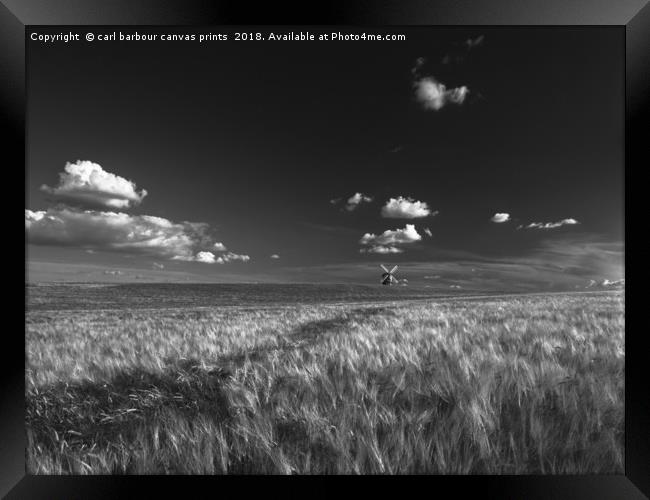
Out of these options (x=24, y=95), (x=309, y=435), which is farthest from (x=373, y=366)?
(x=24, y=95)

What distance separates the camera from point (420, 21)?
2492mm

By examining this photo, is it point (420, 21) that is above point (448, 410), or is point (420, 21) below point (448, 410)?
above

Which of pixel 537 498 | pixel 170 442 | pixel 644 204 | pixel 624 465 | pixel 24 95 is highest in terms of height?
pixel 24 95

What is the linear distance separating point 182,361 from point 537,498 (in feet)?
11.5

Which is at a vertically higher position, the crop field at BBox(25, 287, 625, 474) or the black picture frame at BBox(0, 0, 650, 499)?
the black picture frame at BBox(0, 0, 650, 499)

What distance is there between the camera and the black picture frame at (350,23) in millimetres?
2350

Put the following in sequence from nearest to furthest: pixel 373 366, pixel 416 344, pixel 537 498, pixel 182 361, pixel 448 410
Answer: pixel 537 498 → pixel 448 410 → pixel 373 366 → pixel 182 361 → pixel 416 344

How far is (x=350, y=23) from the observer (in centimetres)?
249

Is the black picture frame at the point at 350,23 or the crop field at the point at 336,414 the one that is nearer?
the crop field at the point at 336,414

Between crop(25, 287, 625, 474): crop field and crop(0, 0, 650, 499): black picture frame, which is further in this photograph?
crop(0, 0, 650, 499): black picture frame

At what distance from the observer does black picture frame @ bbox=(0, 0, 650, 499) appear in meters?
2.35

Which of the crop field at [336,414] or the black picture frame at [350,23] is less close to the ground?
the black picture frame at [350,23]

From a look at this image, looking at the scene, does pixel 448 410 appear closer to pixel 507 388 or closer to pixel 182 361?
pixel 507 388

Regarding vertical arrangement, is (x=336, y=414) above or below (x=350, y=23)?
below
